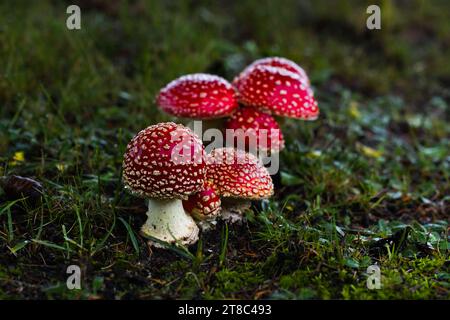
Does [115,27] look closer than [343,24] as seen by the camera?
Yes

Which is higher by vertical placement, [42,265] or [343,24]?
[343,24]

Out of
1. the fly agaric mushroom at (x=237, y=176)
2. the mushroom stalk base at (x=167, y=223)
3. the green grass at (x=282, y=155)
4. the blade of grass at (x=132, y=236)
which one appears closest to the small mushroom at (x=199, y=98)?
the fly agaric mushroom at (x=237, y=176)

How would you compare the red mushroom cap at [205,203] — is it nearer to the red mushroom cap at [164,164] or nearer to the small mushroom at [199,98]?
the red mushroom cap at [164,164]

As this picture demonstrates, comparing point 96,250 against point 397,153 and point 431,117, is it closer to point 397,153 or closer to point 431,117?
point 397,153

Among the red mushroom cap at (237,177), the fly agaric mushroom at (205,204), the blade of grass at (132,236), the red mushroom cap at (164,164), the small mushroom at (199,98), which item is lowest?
the blade of grass at (132,236)

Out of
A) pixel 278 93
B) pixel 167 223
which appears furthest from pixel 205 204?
pixel 278 93

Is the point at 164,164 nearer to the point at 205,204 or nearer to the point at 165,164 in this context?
the point at 165,164
